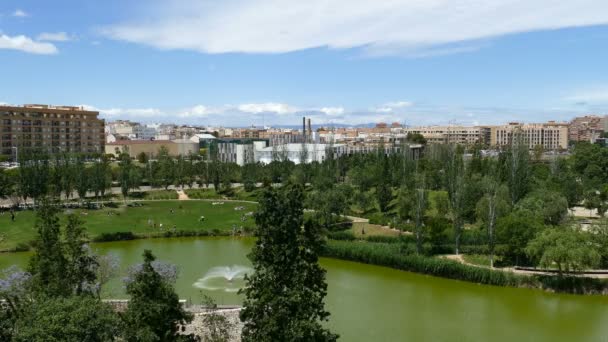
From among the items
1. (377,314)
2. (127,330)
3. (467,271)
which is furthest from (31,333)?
(467,271)

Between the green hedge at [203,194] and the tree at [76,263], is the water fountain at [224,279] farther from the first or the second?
the green hedge at [203,194]

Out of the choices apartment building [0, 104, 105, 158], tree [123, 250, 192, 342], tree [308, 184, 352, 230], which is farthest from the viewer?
apartment building [0, 104, 105, 158]

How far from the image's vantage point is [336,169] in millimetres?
55750

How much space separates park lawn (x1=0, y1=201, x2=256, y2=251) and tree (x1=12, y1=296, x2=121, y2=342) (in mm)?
21816

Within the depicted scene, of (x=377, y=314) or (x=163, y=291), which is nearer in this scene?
(x=163, y=291)

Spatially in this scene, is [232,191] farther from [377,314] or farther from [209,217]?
[377,314]

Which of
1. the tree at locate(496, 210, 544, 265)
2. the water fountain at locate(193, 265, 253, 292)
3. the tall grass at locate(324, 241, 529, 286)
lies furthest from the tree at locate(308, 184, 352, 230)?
the tree at locate(496, 210, 544, 265)

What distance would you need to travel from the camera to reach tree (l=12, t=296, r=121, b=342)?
36.9ft

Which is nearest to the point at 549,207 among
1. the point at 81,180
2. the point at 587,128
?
the point at 81,180

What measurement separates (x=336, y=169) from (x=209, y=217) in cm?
1892

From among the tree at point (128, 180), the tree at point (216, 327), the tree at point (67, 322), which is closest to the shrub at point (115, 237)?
the tree at point (128, 180)

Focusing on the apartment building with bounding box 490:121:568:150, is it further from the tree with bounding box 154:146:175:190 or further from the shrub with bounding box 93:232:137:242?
the shrub with bounding box 93:232:137:242

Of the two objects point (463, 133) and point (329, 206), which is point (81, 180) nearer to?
point (329, 206)

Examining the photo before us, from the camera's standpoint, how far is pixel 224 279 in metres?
23.9
